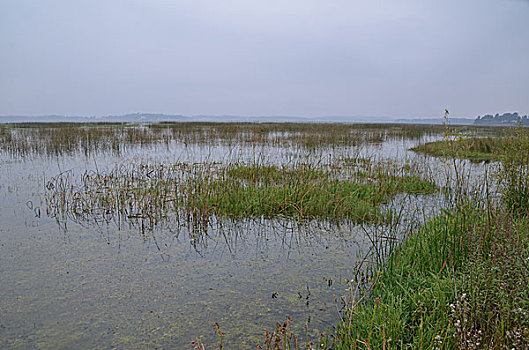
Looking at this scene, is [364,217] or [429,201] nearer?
[364,217]

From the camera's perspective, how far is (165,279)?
12.5ft

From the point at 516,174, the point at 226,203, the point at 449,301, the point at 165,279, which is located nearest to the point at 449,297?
the point at 449,301

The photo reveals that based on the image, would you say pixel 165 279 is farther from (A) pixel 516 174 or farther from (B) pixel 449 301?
(A) pixel 516 174

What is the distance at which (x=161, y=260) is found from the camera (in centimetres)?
427

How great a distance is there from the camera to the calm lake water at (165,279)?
2.95 meters

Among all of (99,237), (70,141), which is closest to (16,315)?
(99,237)

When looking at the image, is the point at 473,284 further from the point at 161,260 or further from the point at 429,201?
the point at 429,201

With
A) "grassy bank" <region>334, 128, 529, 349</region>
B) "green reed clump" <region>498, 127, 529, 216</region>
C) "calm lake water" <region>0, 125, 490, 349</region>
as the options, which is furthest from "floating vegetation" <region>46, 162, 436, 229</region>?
"grassy bank" <region>334, 128, 529, 349</region>

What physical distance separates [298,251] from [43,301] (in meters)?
2.76

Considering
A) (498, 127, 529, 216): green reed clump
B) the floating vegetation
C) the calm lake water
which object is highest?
(498, 127, 529, 216): green reed clump

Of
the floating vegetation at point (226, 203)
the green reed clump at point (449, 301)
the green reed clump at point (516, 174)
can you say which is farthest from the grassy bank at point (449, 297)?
the floating vegetation at point (226, 203)

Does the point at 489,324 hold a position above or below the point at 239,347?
above

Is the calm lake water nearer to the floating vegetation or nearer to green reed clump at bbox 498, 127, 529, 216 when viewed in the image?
the floating vegetation

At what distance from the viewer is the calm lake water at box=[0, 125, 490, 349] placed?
295cm
